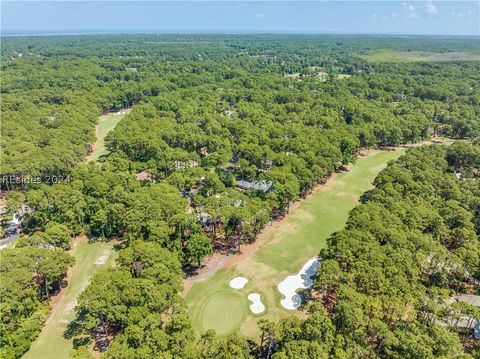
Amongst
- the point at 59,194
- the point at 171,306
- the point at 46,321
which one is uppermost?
the point at 59,194

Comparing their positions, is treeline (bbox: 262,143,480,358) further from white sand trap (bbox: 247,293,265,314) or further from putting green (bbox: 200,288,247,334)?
putting green (bbox: 200,288,247,334)

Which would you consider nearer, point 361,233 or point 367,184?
point 361,233

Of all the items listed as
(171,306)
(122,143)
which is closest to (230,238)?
(171,306)

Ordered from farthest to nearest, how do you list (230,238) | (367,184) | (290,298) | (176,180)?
1. (367,184)
2. (176,180)
3. (230,238)
4. (290,298)

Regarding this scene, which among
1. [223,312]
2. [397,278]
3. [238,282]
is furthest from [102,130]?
[397,278]

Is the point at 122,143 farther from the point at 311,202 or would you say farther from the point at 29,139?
the point at 311,202

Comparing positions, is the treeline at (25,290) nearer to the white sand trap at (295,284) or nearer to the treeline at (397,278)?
the treeline at (397,278)

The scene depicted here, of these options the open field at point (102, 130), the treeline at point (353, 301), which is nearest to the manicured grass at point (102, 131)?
the open field at point (102, 130)
